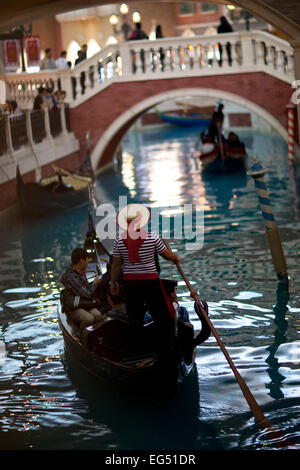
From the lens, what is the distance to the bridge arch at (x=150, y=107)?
36.2 ft

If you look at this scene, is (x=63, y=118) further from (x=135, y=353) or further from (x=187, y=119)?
(x=187, y=119)

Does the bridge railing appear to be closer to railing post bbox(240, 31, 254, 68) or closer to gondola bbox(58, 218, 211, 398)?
railing post bbox(240, 31, 254, 68)

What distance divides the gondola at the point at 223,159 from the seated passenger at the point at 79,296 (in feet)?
22.4

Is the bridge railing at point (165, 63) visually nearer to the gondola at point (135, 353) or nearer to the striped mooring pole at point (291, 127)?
the striped mooring pole at point (291, 127)

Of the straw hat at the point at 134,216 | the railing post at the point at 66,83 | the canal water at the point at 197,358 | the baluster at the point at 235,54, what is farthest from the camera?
the railing post at the point at 66,83

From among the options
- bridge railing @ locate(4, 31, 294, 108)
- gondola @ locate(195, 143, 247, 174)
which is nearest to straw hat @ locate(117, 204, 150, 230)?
gondola @ locate(195, 143, 247, 174)

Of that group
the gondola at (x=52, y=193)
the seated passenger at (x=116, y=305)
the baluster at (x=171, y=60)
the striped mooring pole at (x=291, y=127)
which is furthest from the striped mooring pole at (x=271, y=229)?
the baluster at (x=171, y=60)

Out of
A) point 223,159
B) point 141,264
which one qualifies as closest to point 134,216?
point 141,264

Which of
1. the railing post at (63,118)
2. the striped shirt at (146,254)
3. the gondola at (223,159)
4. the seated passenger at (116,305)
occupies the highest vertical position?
the railing post at (63,118)

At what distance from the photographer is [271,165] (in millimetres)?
11320

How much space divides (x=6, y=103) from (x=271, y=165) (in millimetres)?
3979

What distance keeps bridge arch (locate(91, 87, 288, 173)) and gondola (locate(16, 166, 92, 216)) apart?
7.58 feet

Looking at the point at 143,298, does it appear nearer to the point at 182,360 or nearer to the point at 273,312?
the point at 182,360

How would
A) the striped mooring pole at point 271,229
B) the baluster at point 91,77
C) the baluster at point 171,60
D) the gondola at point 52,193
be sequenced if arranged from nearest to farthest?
the striped mooring pole at point 271,229, the gondola at point 52,193, the baluster at point 171,60, the baluster at point 91,77
